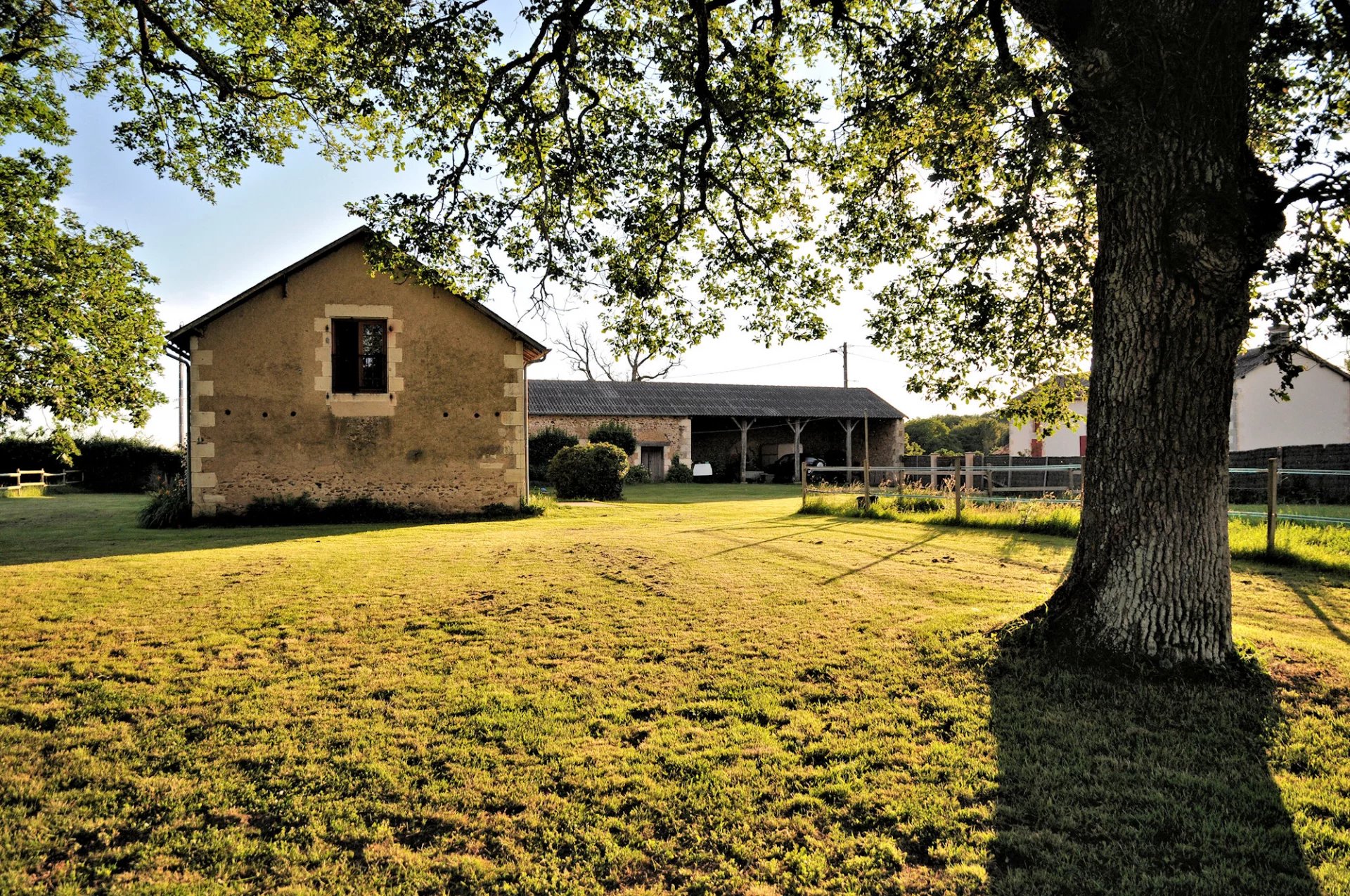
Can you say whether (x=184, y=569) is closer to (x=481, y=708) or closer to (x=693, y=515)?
(x=481, y=708)

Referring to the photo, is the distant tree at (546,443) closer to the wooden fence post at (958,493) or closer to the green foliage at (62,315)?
the green foliage at (62,315)

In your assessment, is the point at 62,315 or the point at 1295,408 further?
the point at 1295,408

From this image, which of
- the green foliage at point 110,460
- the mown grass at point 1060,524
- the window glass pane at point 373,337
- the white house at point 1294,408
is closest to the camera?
the mown grass at point 1060,524

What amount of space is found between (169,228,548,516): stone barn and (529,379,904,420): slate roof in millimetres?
16134

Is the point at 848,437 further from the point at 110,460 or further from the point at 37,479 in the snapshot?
the point at 37,479

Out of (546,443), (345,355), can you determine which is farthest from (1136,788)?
(546,443)

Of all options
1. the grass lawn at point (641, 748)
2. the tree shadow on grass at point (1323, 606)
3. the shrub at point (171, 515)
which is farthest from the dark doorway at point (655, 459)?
the tree shadow on grass at point (1323, 606)

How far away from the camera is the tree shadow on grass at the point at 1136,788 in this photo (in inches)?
93.0

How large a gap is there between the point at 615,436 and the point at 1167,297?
85.9 ft

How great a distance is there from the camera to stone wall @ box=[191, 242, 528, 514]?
13.3 meters

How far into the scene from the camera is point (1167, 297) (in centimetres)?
412

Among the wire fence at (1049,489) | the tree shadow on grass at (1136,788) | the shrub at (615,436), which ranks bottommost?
the tree shadow on grass at (1136,788)

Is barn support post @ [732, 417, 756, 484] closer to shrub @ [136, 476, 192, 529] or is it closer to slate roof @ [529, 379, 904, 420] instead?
slate roof @ [529, 379, 904, 420]

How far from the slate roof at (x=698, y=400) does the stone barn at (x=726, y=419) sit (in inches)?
1.7
